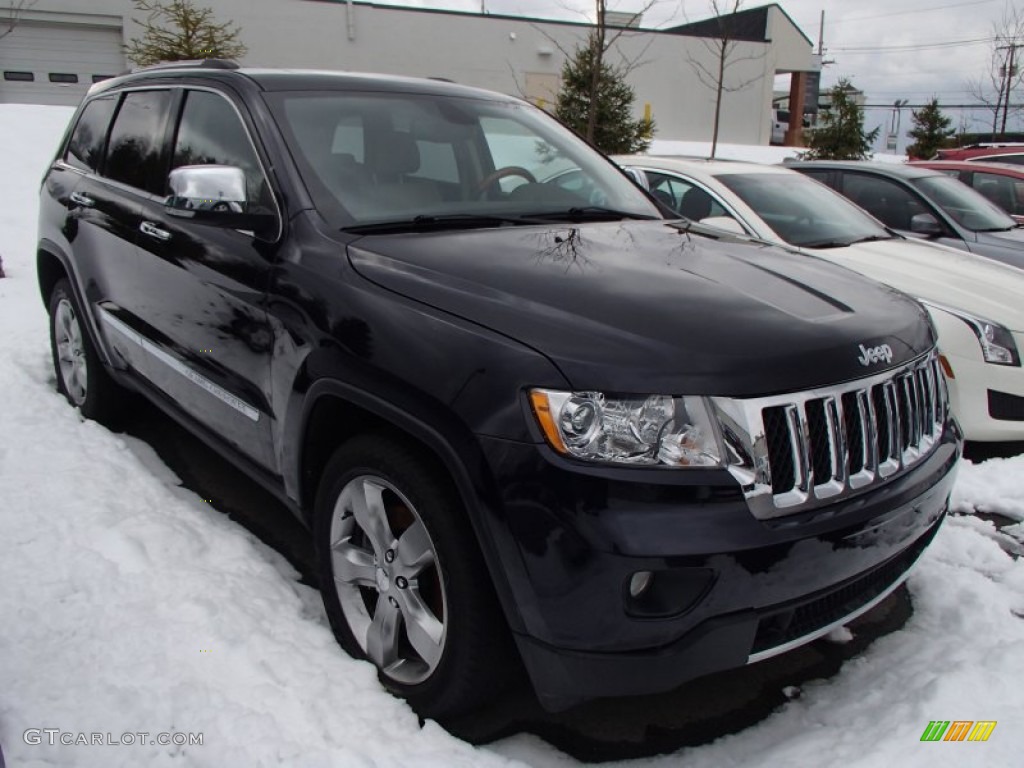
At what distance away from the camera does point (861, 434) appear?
2238 millimetres

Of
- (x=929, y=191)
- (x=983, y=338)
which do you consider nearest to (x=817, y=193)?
(x=929, y=191)

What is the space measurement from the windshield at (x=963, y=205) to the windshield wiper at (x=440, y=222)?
17.5 ft

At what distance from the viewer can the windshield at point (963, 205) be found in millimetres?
7102

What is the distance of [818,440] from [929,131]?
26.6 metres

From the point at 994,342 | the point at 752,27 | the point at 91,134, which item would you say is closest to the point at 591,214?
the point at 994,342

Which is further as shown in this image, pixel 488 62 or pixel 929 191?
pixel 488 62

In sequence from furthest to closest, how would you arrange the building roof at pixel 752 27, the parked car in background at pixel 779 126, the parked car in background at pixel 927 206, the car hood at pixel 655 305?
the parked car in background at pixel 779 126, the building roof at pixel 752 27, the parked car in background at pixel 927 206, the car hood at pixel 655 305

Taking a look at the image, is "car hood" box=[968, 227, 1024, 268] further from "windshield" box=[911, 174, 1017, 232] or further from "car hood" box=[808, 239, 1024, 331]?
"car hood" box=[808, 239, 1024, 331]

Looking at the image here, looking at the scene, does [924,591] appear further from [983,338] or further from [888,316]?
[983,338]

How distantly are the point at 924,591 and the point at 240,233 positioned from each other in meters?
2.75

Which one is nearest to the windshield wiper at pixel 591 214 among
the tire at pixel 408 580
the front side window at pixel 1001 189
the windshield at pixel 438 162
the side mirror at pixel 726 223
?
the windshield at pixel 438 162

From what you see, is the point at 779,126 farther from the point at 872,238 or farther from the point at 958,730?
the point at 958,730

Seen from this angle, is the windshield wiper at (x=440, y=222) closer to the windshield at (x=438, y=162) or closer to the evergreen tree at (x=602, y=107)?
the windshield at (x=438, y=162)

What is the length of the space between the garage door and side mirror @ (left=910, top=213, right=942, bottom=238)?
2350cm
